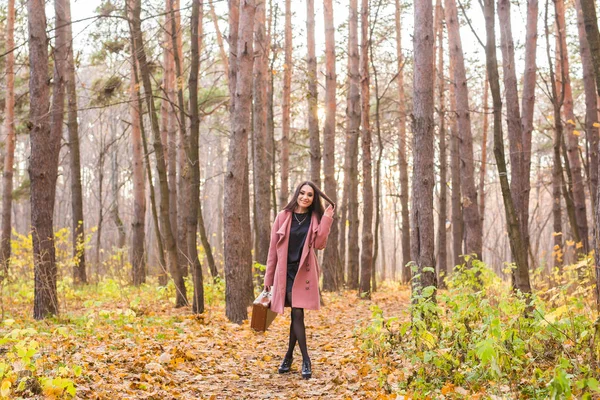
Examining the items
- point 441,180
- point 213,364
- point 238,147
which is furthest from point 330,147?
point 213,364

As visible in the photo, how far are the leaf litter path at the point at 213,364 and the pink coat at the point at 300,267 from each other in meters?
0.73

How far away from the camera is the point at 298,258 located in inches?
237

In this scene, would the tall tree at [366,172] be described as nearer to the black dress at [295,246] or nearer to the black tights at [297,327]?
the black dress at [295,246]

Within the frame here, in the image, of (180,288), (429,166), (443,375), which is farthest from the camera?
(180,288)

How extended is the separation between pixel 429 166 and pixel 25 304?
26.0 ft

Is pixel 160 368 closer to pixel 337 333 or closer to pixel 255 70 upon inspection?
pixel 337 333

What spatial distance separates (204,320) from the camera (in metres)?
8.60

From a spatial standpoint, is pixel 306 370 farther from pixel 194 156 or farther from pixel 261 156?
pixel 261 156

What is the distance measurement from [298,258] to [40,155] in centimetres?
448

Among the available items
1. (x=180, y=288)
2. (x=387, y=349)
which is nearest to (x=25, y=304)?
(x=180, y=288)

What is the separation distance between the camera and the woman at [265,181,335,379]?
5901 millimetres

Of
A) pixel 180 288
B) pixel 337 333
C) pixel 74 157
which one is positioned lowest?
pixel 337 333

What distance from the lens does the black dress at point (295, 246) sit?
237 inches

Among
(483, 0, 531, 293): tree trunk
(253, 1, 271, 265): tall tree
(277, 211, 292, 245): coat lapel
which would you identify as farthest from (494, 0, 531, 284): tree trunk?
(277, 211, 292, 245): coat lapel
